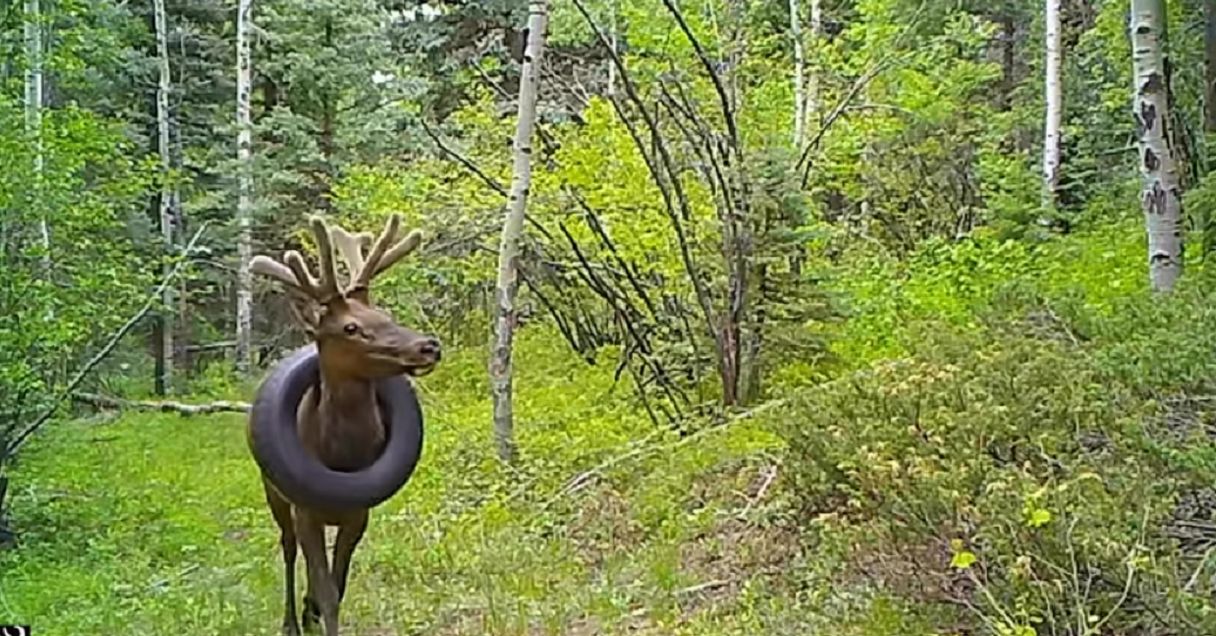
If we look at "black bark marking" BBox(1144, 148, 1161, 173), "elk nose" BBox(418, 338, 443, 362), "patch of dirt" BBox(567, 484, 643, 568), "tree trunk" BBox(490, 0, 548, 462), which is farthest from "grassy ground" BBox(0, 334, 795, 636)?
"black bark marking" BBox(1144, 148, 1161, 173)

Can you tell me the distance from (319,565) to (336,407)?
65 centimetres

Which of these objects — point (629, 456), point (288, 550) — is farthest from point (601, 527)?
point (288, 550)

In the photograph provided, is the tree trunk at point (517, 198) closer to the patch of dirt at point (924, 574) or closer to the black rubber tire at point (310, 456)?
the black rubber tire at point (310, 456)

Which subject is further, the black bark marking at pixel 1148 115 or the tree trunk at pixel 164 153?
the tree trunk at pixel 164 153

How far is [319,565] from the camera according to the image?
4.77 metres

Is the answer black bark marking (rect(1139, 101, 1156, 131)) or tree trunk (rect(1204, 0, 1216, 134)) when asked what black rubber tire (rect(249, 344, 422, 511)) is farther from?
tree trunk (rect(1204, 0, 1216, 134))

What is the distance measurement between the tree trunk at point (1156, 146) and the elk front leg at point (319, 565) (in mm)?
5327

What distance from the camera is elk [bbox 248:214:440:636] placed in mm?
4434

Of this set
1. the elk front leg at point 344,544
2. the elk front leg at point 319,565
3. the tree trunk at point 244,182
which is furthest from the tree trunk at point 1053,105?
the elk front leg at point 319,565

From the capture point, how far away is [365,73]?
1683 cm

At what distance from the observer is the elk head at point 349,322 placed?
14.3 ft

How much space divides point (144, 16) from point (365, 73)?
3748mm

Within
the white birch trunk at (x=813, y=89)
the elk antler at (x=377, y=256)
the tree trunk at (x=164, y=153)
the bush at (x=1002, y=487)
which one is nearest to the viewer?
the bush at (x=1002, y=487)

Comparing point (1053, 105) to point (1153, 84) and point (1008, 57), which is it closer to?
point (1153, 84)
